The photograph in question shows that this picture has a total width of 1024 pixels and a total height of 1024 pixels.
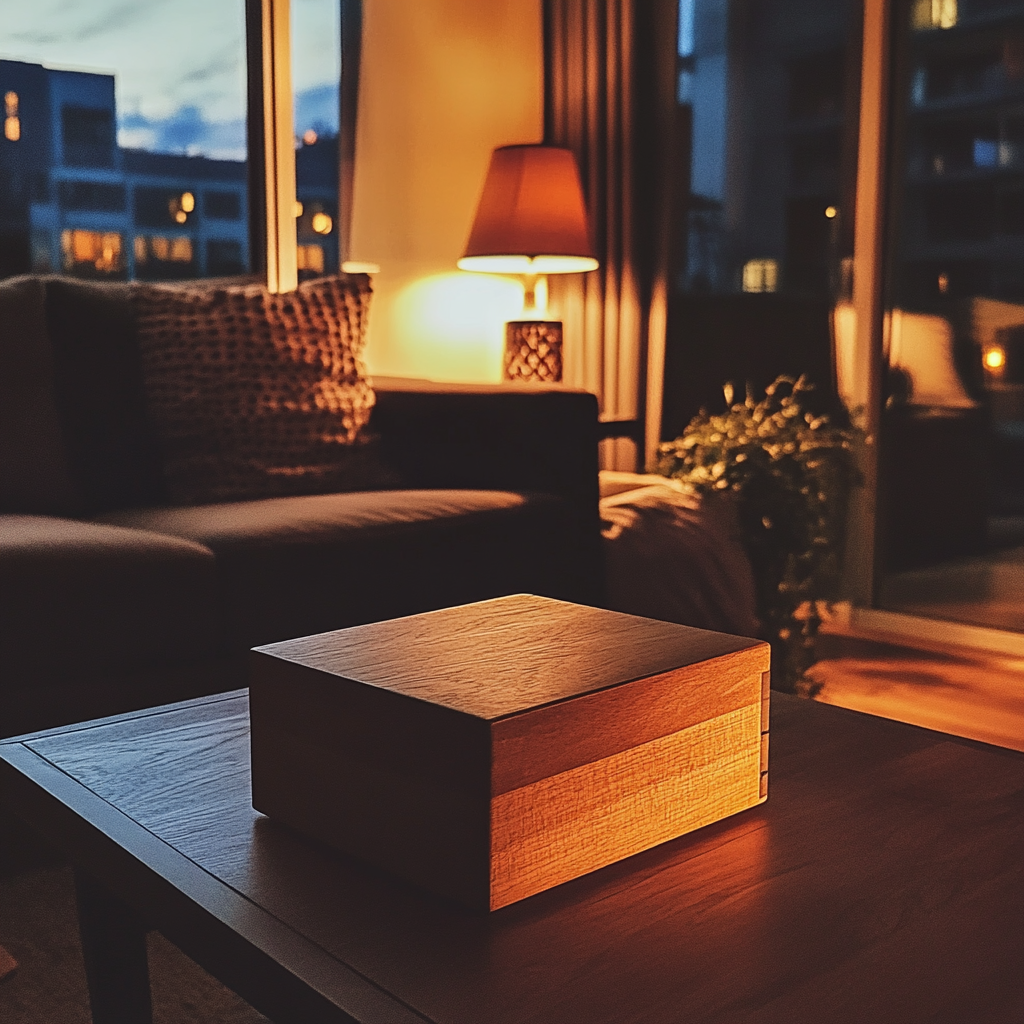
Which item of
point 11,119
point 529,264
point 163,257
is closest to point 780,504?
point 529,264

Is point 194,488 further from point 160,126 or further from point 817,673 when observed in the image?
point 817,673

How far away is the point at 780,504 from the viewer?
8.16 ft

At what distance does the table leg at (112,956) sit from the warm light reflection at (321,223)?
8.77ft

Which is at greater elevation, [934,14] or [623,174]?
[934,14]

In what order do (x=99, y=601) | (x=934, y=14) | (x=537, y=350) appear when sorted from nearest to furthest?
1. (x=99, y=601)
2. (x=934, y=14)
3. (x=537, y=350)

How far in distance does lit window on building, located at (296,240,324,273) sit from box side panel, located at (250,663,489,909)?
270 cm

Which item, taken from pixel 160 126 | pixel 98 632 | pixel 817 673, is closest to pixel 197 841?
pixel 98 632

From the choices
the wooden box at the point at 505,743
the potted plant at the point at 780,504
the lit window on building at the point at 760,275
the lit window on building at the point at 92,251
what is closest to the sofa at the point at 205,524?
the potted plant at the point at 780,504

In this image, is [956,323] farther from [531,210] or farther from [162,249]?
[162,249]

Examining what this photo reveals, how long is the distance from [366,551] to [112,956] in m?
1.06

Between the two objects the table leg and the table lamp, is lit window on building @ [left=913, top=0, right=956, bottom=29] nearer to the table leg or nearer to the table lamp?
the table lamp

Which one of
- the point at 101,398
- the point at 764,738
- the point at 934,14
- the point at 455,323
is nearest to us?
the point at 764,738

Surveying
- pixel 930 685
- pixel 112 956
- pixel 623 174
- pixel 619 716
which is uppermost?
pixel 623 174

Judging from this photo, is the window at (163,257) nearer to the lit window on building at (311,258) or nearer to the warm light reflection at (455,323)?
the lit window on building at (311,258)
